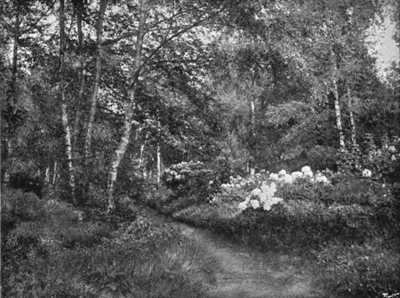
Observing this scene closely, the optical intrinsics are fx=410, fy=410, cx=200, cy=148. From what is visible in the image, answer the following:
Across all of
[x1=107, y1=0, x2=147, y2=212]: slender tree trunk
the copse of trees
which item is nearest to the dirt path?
[x1=107, y1=0, x2=147, y2=212]: slender tree trunk

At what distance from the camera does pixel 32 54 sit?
12.8 meters

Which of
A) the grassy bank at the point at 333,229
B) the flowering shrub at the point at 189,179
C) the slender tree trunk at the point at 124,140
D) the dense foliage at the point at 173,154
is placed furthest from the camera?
the flowering shrub at the point at 189,179

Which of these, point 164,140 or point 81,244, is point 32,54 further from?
point 81,244

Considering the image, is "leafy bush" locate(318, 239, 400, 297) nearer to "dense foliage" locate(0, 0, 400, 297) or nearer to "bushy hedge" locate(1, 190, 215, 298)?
"dense foliage" locate(0, 0, 400, 297)

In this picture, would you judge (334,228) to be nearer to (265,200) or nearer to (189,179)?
(265,200)

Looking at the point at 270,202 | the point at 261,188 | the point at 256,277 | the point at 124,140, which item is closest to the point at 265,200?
the point at 270,202

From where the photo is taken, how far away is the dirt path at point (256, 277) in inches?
243

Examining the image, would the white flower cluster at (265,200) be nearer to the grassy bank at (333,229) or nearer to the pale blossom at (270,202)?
the pale blossom at (270,202)

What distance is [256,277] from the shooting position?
22.8 ft

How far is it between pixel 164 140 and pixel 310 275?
8.18 m

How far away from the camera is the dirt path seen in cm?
616

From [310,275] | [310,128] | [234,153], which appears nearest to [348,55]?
[310,128]

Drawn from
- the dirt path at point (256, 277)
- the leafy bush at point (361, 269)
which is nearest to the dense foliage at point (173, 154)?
the leafy bush at point (361, 269)

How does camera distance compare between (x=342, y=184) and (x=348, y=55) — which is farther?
(x=348, y=55)
